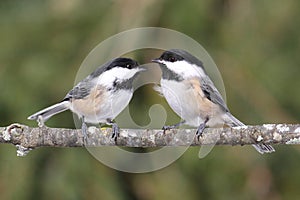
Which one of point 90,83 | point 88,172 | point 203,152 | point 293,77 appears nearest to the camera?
point 203,152

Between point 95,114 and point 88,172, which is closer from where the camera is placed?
point 95,114

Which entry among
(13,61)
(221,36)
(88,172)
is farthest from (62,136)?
(221,36)

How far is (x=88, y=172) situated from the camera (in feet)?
5.60

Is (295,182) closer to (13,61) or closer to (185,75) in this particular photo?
(13,61)

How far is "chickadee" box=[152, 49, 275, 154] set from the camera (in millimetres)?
613

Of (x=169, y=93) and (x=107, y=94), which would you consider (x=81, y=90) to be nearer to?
(x=107, y=94)

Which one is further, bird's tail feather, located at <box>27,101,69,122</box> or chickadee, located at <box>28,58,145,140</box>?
bird's tail feather, located at <box>27,101,69,122</box>

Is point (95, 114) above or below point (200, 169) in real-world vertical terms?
below

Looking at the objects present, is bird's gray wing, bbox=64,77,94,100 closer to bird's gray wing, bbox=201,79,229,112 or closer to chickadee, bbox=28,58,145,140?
chickadee, bbox=28,58,145,140

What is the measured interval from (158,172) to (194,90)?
1.12 metres

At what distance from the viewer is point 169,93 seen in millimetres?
590

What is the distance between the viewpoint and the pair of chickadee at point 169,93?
63 cm

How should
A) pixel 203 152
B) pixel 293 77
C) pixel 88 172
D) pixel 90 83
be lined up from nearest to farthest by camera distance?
pixel 203 152 < pixel 90 83 < pixel 88 172 < pixel 293 77

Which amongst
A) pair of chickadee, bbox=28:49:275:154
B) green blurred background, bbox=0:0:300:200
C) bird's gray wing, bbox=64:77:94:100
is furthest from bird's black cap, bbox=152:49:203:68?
green blurred background, bbox=0:0:300:200
